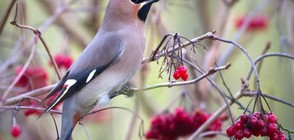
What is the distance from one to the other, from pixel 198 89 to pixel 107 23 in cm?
103

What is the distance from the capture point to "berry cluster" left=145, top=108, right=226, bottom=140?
8.97 ft

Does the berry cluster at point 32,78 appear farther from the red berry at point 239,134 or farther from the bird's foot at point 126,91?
the red berry at point 239,134

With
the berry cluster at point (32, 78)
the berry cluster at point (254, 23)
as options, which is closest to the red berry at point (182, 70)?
the berry cluster at point (32, 78)

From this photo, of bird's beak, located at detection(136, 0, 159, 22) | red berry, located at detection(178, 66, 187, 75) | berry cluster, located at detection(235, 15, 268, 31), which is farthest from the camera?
berry cluster, located at detection(235, 15, 268, 31)

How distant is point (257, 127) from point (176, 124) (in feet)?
3.24

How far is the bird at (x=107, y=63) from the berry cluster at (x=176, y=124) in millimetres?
357

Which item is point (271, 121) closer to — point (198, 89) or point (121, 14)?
point (121, 14)

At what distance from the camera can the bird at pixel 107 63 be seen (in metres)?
2.40

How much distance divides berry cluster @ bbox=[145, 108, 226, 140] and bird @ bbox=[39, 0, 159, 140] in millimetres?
357

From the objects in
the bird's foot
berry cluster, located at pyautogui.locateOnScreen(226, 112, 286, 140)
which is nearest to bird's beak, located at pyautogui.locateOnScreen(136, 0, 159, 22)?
the bird's foot

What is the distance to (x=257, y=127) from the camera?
1777 mm

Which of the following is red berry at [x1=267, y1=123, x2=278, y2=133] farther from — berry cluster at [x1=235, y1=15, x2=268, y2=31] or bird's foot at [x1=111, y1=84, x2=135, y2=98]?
berry cluster at [x1=235, y1=15, x2=268, y2=31]

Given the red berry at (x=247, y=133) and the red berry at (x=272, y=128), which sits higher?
the red berry at (x=272, y=128)

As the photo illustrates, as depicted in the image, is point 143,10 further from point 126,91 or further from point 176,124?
point 176,124
